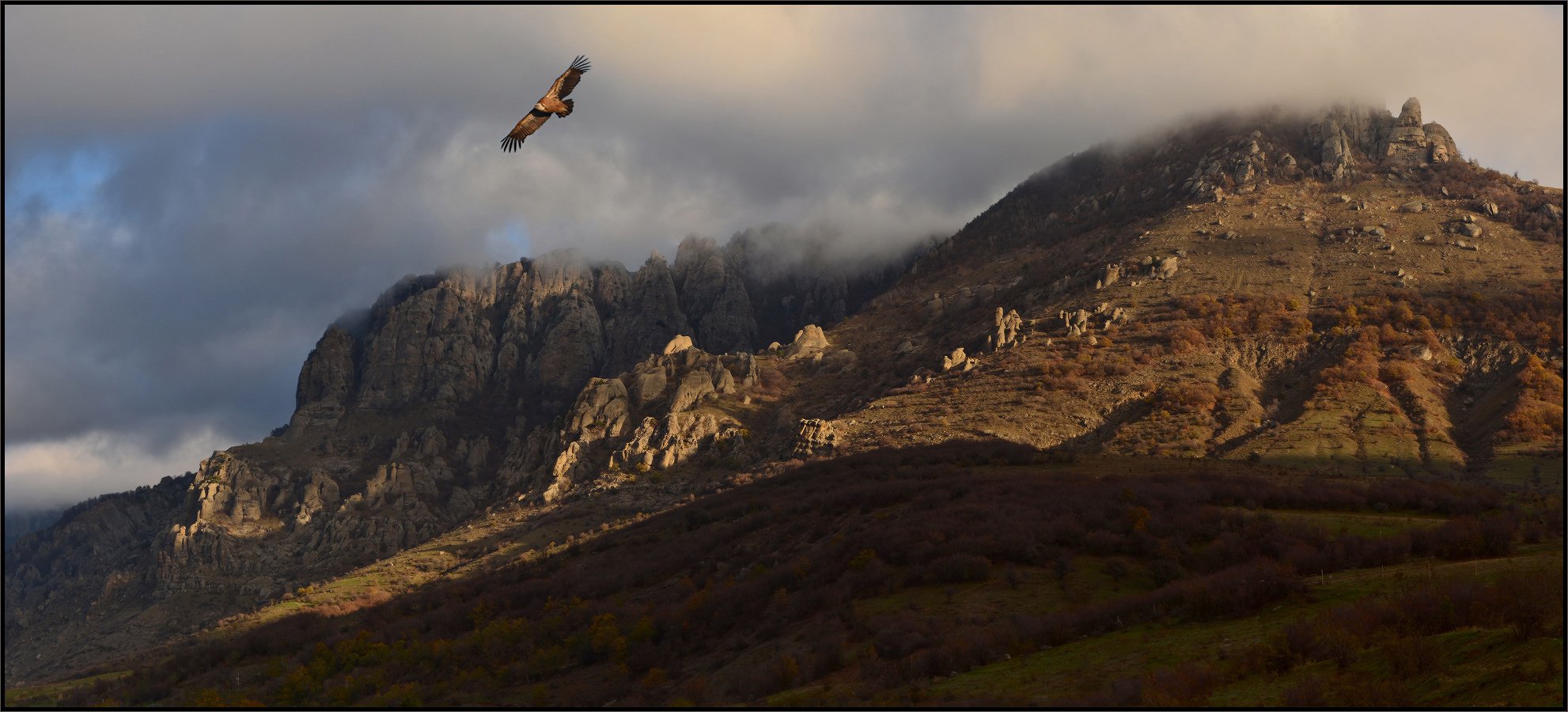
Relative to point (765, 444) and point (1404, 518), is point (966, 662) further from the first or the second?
point (765, 444)

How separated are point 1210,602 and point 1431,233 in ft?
354

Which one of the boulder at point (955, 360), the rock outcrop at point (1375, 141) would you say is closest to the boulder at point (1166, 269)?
the boulder at point (955, 360)

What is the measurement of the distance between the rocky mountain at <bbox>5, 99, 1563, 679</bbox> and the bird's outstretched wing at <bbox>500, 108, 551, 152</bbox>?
64.1 m

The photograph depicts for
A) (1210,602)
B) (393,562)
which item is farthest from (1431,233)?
(393,562)

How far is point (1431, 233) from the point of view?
120 meters

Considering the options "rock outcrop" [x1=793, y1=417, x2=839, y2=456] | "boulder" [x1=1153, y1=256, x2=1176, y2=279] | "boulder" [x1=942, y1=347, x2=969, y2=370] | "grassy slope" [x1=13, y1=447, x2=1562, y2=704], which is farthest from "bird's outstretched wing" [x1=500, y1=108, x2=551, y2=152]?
"boulder" [x1=1153, y1=256, x2=1176, y2=279]

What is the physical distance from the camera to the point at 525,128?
34.0 m

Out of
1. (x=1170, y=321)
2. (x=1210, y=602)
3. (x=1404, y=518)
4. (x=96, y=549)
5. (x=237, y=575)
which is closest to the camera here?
(x=1210, y=602)

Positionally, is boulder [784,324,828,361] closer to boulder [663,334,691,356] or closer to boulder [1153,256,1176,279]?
boulder [663,334,691,356]

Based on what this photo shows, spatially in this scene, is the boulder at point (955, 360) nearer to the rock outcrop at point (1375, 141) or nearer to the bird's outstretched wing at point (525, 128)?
the rock outcrop at point (1375, 141)

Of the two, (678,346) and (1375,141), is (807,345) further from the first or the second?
(1375,141)

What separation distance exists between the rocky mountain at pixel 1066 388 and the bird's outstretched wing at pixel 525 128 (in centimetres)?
6405

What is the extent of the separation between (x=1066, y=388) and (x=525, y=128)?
7851 centimetres

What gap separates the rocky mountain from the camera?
90312 mm
